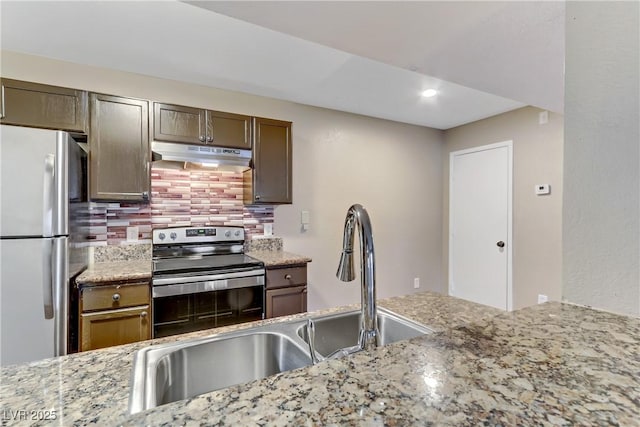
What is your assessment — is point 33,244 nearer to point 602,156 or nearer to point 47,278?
point 47,278

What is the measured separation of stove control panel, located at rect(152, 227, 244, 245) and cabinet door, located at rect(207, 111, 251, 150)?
0.76m

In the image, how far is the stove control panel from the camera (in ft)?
8.38

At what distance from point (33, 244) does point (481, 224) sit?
3.97 meters

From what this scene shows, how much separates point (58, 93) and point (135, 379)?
86.7 inches

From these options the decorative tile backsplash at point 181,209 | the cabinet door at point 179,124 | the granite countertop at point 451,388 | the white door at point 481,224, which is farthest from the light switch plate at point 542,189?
the cabinet door at point 179,124

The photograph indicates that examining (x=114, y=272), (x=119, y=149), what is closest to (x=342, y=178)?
(x=119, y=149)

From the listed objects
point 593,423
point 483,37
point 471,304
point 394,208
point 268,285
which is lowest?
point 268,285

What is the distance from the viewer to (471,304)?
134 cm

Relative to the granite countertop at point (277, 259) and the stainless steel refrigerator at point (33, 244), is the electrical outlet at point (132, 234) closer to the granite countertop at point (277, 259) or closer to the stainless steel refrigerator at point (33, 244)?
the stainless steel refrigerator at point (33, 244)

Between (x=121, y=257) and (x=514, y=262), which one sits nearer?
(x=121, y=257)

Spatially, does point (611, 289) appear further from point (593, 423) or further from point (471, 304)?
point (471, 304)

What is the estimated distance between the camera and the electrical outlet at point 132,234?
8.17ft

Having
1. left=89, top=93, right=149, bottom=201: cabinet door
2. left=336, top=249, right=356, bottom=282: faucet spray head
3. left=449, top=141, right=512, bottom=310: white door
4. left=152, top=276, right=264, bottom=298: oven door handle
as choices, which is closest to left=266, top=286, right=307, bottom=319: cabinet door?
left=152, top=276, right=264, bottom=298: oven door handle

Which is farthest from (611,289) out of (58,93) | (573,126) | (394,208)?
(394,208)
